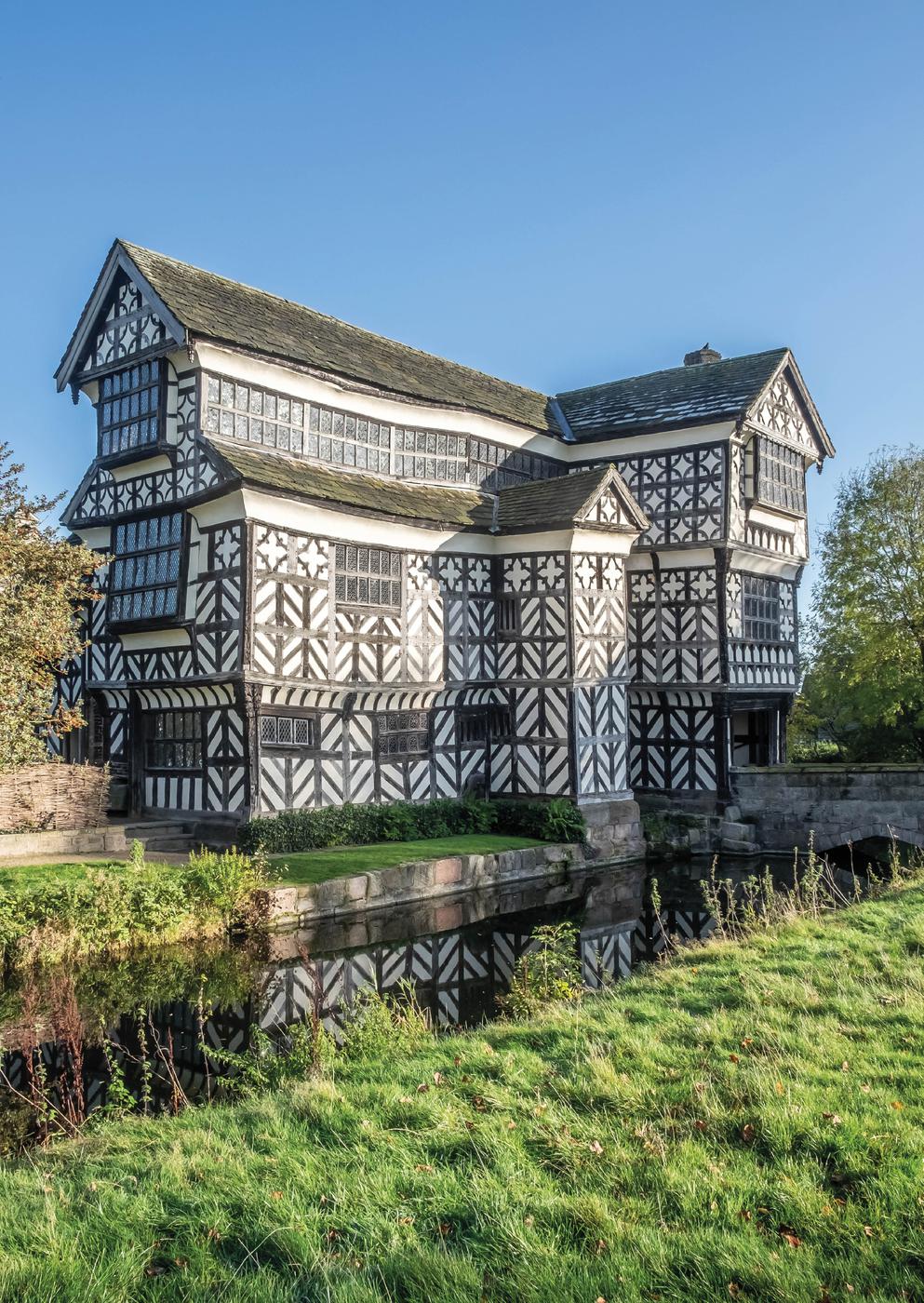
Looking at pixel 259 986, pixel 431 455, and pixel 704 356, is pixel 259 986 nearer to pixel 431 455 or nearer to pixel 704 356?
pixel 431 455

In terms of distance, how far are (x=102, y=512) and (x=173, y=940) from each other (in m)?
12.4

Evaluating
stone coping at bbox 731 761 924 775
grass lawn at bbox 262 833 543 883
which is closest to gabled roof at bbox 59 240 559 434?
grass lawn at bbox 262 833 543 883

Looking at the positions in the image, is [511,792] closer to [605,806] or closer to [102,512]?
[605,806]

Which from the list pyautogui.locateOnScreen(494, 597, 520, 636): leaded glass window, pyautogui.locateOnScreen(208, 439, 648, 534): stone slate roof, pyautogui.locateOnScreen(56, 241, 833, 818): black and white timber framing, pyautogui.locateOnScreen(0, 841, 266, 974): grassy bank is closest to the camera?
pyautogui.locateOnScreen(0, 841, 266, 974): grassy bank

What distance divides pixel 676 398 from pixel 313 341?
10.5m

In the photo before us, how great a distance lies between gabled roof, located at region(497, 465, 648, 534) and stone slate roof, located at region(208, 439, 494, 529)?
68cm

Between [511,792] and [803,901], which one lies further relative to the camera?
[511,792]

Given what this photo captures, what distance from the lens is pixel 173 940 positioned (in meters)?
13.1

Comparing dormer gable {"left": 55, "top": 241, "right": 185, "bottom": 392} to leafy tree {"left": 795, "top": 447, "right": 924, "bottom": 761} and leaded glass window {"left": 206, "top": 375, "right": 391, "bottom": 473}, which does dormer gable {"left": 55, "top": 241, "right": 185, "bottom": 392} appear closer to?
leaded glass window {"left": 206, "top": 375, "right": 391, "bottom": 473}

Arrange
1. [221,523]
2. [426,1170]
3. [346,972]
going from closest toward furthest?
[426,1170] < [346,972] < [221,523]

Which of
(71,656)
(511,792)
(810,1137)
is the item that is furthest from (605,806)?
(810,1137)

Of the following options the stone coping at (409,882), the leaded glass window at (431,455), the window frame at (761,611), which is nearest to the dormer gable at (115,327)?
the leaded glass window at (431,455)

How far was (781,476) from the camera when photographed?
27.7 meters

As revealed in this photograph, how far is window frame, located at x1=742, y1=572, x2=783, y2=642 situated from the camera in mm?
26531
